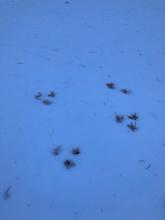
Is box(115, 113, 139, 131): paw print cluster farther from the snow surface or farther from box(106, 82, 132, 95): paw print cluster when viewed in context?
box(106, 82, 132, 95): paw print cluster

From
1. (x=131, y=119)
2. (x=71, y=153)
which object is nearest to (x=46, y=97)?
(x=71, y=153)

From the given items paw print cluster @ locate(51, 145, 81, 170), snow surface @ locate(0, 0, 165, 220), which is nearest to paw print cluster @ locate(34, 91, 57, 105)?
snow surface @ locate(0, 0, 165, 220)

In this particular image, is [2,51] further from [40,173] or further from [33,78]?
[40,173]

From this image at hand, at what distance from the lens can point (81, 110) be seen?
2.13m

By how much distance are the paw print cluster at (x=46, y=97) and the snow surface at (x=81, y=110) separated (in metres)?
0.04

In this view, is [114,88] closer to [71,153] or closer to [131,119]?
[131,119]

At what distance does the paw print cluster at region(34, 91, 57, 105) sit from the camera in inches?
84.9

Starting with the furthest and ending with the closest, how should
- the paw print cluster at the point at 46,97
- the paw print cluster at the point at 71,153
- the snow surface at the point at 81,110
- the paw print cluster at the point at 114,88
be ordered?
the paw print cluster at the point at 114,88, the paw print cluster at the point at 46,97, the paw print cluster at the point at 71,153, the snow surface at the point at 81,110

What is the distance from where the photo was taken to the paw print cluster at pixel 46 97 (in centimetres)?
216

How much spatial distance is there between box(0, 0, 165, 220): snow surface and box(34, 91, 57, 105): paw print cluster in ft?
0.12

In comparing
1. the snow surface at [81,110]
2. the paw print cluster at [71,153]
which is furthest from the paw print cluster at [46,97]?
the paw print cluster at [71,153]

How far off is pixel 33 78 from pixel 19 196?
0.97 metres

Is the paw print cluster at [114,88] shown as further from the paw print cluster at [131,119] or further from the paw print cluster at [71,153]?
the paw print cluster at [71,153]

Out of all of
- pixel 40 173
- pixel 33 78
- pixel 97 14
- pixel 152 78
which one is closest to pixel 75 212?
pixel 40 173
